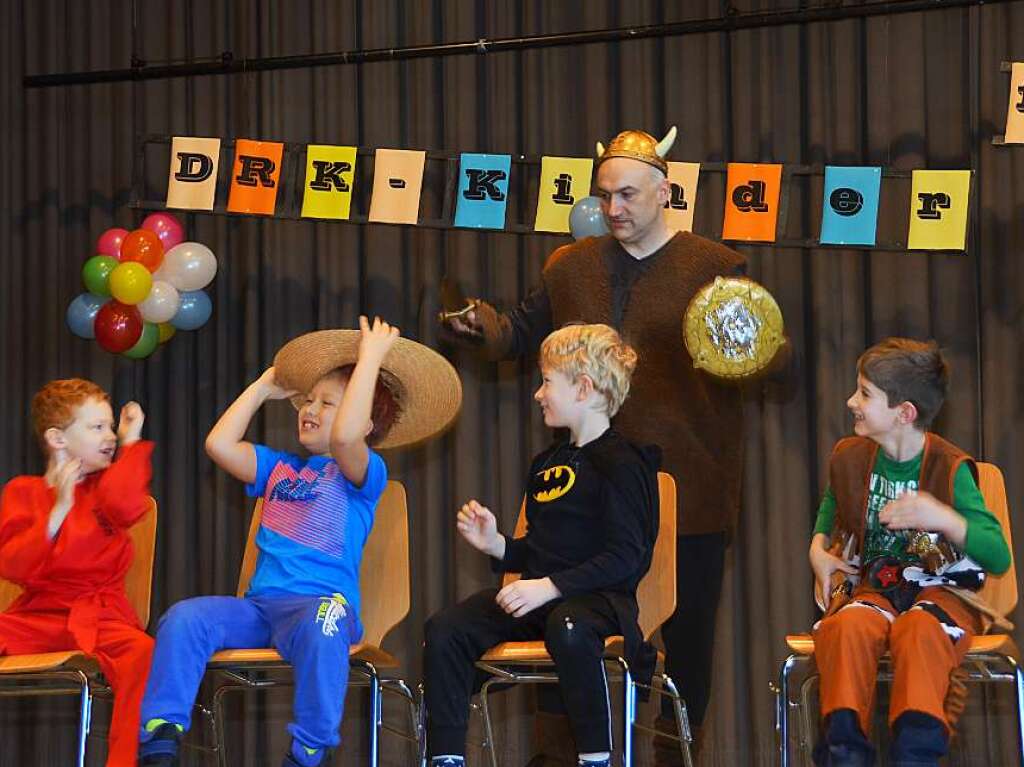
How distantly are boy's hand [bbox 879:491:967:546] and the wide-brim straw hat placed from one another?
1.21 meters

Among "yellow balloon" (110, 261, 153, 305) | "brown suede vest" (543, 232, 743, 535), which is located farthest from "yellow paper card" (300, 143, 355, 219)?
"brown suede vest" (543, 232, 743, 535)

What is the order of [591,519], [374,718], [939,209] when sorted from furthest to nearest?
[939,209] < [591,519] < [374,718]

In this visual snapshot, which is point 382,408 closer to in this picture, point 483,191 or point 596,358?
point 596,358

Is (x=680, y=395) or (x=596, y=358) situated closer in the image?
(x=596, y=358)

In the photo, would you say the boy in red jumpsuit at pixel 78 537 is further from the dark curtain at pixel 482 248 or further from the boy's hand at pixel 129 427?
the dark curtain at pixel 482 248

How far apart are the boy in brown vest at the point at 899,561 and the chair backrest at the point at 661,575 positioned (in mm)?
331

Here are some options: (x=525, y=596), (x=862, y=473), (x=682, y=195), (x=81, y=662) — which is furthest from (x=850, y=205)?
(x=81, y=662)

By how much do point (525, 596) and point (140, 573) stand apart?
118 centimetres

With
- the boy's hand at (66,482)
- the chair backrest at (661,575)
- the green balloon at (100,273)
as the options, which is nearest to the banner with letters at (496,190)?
the green balloon at (100,273)

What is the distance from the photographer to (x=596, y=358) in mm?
3305

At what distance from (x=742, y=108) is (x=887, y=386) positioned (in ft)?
5.51

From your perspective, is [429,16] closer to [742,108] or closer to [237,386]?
[742,108]

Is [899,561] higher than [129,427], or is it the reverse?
[129,427]

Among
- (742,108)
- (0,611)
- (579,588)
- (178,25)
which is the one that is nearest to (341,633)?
(579,588)
